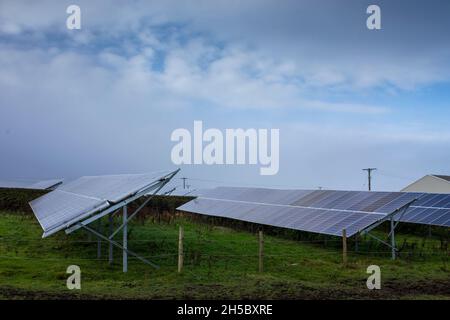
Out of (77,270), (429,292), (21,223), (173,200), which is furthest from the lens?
(173,200)

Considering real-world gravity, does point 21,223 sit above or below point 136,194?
below

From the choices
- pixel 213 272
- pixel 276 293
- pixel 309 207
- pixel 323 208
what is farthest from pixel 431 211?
pixel 276 293

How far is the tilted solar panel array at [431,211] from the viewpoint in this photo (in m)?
24.6

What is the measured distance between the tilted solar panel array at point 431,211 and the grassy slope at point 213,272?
2.52m

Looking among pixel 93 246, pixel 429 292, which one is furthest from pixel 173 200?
pixel 429 292

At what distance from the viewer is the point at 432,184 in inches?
1971

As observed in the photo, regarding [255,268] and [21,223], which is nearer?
[255,268]

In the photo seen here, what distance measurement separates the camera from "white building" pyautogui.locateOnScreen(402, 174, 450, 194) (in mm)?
48562

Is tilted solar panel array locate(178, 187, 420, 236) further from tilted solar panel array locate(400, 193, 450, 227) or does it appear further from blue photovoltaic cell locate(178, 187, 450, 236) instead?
tilted solar panel array locate(400, 193, 450, 227)

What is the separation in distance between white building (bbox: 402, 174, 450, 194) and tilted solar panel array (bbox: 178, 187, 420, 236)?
22016mm

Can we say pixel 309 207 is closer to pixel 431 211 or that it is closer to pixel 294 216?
pixel 294 216
